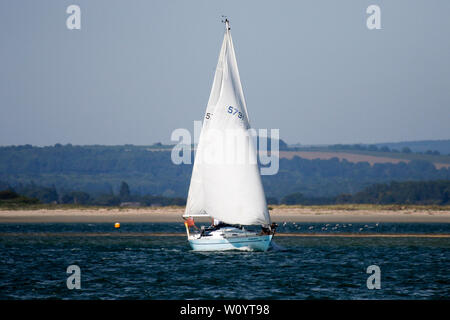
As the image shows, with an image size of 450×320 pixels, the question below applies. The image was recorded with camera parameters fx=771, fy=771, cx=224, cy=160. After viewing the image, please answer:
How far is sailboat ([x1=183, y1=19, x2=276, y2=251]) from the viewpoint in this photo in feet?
173

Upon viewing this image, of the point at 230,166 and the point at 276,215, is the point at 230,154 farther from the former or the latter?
the point at 276,215

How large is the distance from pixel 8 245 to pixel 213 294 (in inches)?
1337

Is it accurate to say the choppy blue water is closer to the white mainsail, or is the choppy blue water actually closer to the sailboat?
the sailboat

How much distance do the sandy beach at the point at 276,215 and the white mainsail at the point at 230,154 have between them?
65564 mm

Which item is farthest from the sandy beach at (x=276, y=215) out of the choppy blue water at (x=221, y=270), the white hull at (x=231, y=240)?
the white hull at (x=231, y=240)

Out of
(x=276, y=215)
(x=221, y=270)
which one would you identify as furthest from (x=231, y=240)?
(x=276, y=215)

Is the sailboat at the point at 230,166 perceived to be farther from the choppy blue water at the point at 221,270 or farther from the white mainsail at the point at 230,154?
the choppy blue water at the point at 221,270

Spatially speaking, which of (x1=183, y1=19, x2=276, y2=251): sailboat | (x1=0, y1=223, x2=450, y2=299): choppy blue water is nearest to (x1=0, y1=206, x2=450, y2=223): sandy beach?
(x1=0, y1=223, x2=450, y2=299): choppy blue water

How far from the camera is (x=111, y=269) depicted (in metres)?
47.9

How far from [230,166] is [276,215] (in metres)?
75.3

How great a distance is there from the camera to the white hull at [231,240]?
5319 centimetres

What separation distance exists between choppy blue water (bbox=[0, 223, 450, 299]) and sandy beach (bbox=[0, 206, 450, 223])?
A: 51.2 meters
